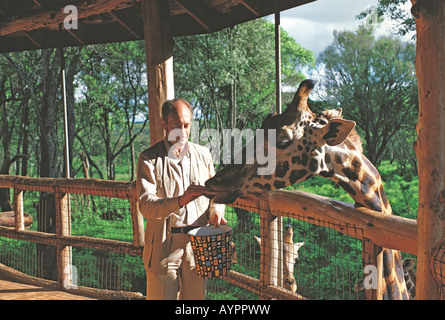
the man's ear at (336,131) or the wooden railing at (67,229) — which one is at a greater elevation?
the man's ear at (336,131)

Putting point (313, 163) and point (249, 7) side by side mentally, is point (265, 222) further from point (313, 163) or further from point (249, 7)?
point (249, 7)

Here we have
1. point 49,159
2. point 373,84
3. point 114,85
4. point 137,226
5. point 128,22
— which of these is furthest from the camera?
point 114,85

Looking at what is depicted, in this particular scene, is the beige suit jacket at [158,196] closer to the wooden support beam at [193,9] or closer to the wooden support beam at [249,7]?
the wooden support beam at [249,7]

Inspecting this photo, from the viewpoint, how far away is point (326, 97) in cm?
1808

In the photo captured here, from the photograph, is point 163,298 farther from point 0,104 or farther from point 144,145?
point 144,145

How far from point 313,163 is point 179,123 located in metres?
0.83

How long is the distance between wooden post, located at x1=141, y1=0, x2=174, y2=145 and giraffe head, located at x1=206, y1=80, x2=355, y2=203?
146cm

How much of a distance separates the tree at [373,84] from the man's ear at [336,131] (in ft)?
47.8

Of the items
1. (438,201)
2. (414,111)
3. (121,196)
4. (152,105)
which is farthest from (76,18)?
(414,111)

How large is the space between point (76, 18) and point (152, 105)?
1.43m

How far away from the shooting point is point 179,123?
2.30 metres

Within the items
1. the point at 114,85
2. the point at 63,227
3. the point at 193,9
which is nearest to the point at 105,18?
the point at 193,9

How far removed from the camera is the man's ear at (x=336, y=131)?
247cm

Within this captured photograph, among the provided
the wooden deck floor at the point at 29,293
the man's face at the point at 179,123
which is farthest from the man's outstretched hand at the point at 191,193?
the wooden deck floor at the point at 29,293
